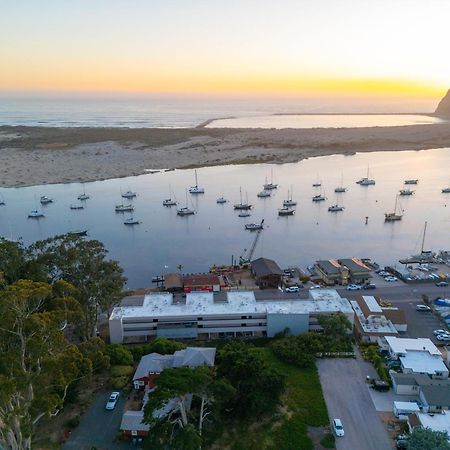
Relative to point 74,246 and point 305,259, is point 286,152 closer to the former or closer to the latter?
point 305,259

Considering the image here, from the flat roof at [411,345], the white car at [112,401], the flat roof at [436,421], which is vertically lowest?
the white car at [112,401]


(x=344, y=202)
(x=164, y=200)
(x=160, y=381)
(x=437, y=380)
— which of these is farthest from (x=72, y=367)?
(x=344, y=202)

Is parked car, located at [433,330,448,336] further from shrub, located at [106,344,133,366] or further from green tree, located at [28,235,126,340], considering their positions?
green tree, located at [28,235,126,340]

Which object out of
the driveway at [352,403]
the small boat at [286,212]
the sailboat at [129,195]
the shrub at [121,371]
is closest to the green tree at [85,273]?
the shrub at [121,371]

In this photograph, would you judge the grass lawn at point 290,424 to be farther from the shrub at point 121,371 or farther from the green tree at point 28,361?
the green tree at point 28,361

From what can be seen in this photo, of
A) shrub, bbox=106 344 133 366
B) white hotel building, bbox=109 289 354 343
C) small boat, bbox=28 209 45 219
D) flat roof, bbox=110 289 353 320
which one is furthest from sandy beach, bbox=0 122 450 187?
shrub, bbox=106 344 133 366
